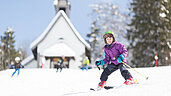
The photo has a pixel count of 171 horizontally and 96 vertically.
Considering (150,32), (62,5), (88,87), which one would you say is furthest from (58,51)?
(88,87)

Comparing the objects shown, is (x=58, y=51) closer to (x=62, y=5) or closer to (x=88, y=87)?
(x=62, y=5)

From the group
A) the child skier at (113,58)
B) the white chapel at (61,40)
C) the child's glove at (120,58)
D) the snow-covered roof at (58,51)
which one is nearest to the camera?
the child's glove at (120,58)

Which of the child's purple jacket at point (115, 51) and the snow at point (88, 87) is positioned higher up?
the child's purple jacket at point (115, 51)

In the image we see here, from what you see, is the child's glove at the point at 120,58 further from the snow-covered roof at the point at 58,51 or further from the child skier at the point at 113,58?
the snow-covered roof at the point at 58,51

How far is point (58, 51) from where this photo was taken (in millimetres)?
27484

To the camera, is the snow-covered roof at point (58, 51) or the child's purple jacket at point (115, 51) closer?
the child's purple jacket at point (115, 51)

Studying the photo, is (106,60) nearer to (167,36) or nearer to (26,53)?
(167,36)

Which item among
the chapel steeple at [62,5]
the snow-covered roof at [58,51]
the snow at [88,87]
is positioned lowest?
the snow at [88,87]

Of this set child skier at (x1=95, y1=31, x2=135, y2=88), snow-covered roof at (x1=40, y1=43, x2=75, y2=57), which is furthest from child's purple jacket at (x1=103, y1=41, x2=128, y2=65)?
snow-covered roof at (x1=40, y1=43, x2=75, y2=57)

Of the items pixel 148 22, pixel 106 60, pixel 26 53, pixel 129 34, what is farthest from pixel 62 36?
pixel 26 53

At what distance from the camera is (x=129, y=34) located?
3038cm

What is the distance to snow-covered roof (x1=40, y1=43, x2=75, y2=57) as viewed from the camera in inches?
1073

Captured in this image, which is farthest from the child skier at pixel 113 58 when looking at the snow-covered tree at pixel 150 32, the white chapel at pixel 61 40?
the white chapel at pixel 61 40

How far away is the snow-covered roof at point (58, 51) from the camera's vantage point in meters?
27.3
